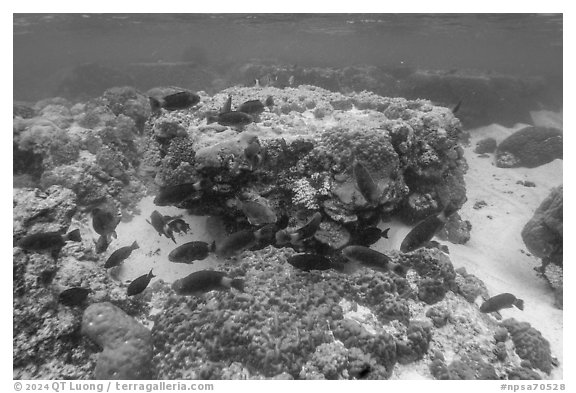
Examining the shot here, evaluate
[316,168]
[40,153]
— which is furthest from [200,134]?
[40,153]

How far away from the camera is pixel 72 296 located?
4426mm

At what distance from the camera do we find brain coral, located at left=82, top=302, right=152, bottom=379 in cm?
403

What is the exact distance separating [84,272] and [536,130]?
52.8ft

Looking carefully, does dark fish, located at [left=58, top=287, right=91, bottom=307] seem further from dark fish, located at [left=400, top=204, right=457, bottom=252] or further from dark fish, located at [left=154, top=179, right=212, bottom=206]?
dark fish, located at [left=400, top=204, right=457, bottom=252]

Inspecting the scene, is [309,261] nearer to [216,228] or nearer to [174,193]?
[174,193]

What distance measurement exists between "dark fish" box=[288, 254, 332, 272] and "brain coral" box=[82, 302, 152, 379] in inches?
94.6

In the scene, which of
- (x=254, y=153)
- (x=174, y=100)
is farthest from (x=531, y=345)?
(x=174, y=100)

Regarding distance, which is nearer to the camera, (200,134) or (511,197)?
(200,134)

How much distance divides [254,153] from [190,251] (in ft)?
5.64

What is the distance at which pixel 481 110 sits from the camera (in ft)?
54.1

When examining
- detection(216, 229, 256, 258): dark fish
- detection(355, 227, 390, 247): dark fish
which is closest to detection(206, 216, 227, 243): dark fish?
detection(216, 229, 256, 258): dark fish

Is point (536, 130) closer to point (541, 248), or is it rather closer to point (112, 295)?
point (541, 248)

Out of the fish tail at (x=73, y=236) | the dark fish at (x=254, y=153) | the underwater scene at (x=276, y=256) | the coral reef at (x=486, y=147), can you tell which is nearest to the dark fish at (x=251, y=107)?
the underwater scene at (x=276, y=256)

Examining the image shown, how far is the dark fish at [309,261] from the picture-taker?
416 centimetres
